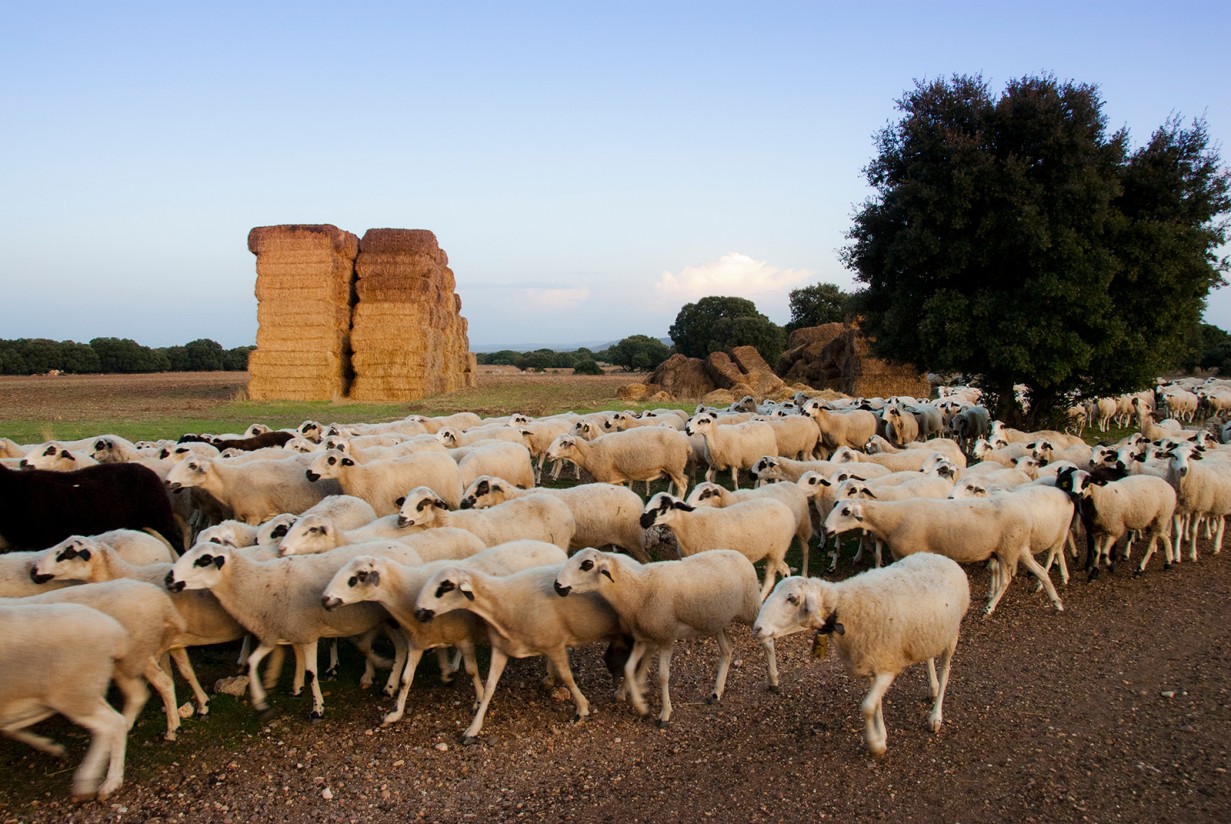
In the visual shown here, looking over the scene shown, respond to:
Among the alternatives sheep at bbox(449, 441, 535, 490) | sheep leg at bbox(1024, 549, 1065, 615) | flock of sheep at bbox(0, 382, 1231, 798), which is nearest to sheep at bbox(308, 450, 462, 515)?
flock of sheep at bbox(0, 382, 1231, 798)

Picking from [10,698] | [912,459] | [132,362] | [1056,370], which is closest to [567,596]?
[10,698]

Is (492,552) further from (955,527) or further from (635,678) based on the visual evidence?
(955,527)

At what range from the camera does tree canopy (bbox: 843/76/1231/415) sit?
1967 cm

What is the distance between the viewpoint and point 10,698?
5859mm

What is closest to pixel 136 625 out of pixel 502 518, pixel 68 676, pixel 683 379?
pixel 68 676

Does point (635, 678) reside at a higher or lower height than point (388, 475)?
lower

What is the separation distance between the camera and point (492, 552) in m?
8.61

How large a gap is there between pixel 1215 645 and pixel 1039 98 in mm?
15176

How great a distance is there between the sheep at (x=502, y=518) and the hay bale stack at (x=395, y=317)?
2636 centimetres

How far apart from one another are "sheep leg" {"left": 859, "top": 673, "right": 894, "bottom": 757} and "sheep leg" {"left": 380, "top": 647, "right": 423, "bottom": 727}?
400cm

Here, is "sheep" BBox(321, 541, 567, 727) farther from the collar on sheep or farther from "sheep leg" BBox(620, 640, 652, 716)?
the collar on sheep

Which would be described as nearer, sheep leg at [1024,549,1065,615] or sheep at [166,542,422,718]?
sheep at [166,542,422,718]

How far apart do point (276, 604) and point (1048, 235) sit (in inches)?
722

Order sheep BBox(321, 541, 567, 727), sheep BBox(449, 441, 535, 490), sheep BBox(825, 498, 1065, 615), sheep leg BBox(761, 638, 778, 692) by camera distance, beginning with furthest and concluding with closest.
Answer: sheep BBox(449, 441, 535, 490) < sheep BBox(825, 498, 1065, 615) < sheep leg BBox(761, 638, 778, 692) < sheep BBox(321, 541, 567, 727)
